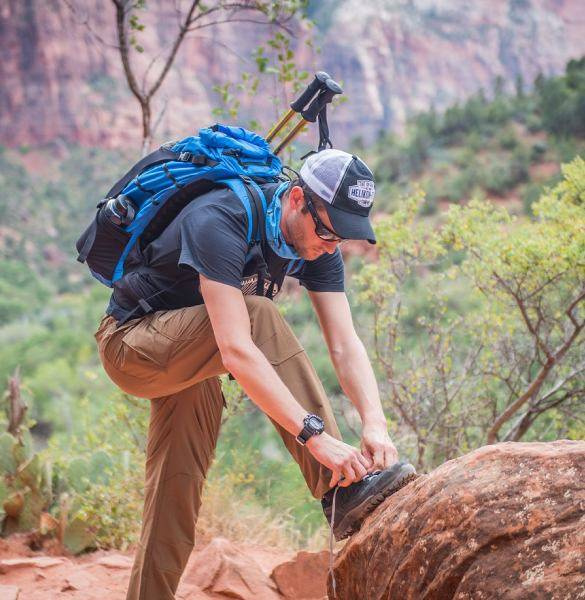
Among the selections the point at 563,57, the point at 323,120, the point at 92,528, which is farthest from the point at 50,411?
the point at 563,57

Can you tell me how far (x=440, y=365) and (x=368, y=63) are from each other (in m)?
66.7

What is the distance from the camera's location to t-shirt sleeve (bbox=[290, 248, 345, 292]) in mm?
3035

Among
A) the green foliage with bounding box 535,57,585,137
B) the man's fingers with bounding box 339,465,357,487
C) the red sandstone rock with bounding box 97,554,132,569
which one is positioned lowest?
the red sandstone rock with bounding box 97,554,132,569

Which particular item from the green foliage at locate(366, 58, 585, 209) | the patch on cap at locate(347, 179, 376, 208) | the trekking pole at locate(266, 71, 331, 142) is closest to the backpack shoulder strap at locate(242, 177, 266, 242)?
the patch on cap at locate(347, 179, 376, 208)

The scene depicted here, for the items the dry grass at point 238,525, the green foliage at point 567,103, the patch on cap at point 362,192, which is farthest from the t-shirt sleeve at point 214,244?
the green foliage at point 567,103

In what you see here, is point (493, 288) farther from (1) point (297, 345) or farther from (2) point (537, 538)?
(2) point (537, 538)

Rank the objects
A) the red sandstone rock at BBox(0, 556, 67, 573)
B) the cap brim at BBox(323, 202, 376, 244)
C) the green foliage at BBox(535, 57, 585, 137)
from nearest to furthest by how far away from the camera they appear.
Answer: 1. the cap brim at BBox(323, 202, 376, 244)
2. the red sandstone rock at BBox(0, 556, 67, 573)
3. the green foliage at BBox(535, 57, 585, 137)

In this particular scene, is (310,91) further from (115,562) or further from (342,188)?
(115,562)

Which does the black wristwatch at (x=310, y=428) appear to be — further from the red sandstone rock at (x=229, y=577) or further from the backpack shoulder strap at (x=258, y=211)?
the red sandstone rock at (x=229, y=577)

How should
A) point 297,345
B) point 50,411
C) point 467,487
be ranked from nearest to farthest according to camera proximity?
1. point 467,487
2. point 297,345
3. point 50,411

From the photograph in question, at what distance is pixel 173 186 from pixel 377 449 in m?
1.10

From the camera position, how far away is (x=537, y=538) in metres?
2.12

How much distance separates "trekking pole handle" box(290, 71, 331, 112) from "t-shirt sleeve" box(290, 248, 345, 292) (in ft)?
1.90

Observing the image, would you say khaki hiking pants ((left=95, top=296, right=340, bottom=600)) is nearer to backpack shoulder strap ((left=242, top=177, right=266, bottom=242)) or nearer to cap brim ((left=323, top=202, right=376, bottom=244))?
backpack shoulder strap ((left=242, top=177, right=266, bottom=242))
